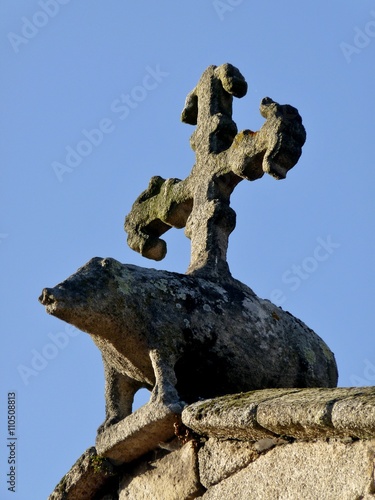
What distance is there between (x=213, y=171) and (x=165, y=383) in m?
1.70

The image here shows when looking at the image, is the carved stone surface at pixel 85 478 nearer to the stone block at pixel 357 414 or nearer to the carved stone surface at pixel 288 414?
the carved stone surface at pixel 288 414

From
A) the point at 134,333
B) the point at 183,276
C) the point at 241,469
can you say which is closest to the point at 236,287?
the point at 183,276

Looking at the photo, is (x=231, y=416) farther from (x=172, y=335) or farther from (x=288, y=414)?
(x=172, y=335)

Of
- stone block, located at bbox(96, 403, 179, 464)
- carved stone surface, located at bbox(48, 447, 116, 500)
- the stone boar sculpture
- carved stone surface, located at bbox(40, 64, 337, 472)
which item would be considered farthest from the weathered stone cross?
carved stone surface, located at bbox(48, 447, 116, 500)

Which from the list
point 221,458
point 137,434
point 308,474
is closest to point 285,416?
point 308,474

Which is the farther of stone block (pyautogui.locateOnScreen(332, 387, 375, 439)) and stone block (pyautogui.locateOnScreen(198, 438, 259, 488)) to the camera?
stone block (pyautogui.locateOnScreen(198, 438, 259, 488))

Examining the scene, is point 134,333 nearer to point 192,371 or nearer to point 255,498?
point 192,371

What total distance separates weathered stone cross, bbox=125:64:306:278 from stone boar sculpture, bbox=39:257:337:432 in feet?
1.30

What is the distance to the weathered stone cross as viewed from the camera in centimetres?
677

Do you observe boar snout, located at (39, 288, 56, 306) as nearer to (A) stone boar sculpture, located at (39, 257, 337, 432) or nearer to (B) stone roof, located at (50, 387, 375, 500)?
(A) stone boar sculpture, located at (39, 257, 337, 432)

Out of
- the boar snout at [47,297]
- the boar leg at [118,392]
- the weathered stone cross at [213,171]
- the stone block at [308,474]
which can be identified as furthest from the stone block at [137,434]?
the weathered stone cross at [213,171]

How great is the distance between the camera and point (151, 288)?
20.9ft

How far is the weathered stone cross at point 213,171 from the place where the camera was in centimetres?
677

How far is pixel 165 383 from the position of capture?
6078 millimetres
